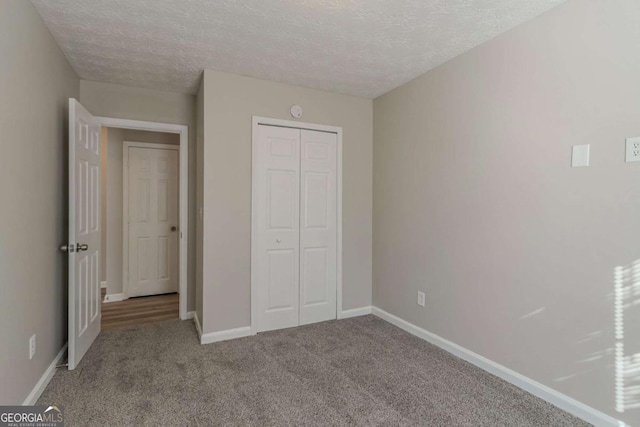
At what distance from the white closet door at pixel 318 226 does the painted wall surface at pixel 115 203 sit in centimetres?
256

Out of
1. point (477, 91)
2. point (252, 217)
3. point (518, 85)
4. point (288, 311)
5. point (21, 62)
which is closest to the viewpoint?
point (21, 62)

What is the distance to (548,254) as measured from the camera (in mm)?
2004

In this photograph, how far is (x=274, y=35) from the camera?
226 cm

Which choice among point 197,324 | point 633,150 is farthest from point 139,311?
point 633,150

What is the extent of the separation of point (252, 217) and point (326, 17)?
1.76m

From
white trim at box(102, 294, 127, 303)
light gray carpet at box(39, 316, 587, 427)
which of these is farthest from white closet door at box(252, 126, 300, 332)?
Result: white trim at box(102, 294, 127, 303)

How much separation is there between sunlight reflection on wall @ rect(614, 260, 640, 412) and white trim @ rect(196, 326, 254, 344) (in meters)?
2.62

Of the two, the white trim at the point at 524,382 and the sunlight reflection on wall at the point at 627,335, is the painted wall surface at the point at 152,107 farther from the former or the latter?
the sunlight reflection on wall at the point at 627,335

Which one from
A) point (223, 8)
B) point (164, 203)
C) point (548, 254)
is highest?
point (223, 8)

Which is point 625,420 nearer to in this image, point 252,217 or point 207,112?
point 252,217

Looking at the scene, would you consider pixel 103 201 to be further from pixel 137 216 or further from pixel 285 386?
pixel 285 386

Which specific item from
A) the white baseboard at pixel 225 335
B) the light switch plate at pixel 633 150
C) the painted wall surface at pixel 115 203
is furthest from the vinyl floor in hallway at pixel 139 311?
the light switch plate at pixel 633 150

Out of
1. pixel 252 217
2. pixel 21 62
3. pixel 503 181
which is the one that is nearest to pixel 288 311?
pixel 252 217

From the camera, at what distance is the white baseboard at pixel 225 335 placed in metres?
2.82
